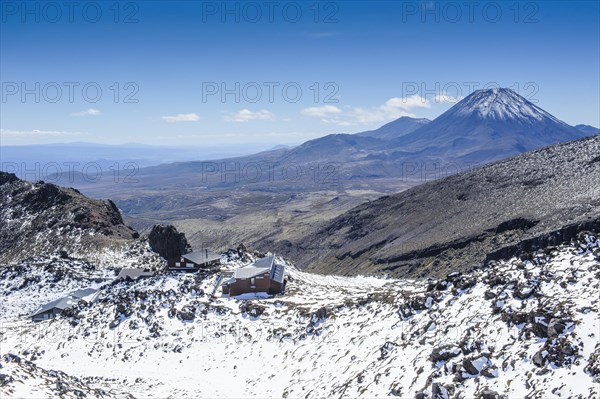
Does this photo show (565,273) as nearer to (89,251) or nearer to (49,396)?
(49,396)

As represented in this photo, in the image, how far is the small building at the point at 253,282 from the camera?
40.3 meters

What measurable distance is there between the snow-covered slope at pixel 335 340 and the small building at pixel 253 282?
147 centimetres

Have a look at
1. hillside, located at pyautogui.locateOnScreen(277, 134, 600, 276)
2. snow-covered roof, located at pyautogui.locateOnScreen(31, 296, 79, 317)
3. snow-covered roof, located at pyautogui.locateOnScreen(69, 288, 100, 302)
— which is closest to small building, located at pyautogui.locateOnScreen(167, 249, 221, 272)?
snow-covered roof, located at pyautogui.locateOnScreen(69, 288, 100, 302)

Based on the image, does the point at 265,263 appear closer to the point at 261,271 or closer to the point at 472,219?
the point at 261,271

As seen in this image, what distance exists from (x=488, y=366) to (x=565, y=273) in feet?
21.2

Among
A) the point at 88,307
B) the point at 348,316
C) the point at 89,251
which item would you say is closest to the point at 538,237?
the point at 348,316

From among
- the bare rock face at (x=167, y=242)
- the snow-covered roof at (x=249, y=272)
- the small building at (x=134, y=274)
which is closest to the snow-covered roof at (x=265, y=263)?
the snow-covered roof at (x=249, y=272)

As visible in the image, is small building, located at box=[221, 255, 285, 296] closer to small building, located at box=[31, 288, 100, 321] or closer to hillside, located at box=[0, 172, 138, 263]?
small building, located at box=[31, 288, 100, 321]

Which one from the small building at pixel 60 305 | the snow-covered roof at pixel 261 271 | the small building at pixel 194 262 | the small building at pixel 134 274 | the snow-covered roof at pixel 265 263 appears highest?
the snow-covered roof at pixel 265 263

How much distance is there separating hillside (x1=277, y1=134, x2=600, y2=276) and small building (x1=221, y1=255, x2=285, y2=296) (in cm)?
2010

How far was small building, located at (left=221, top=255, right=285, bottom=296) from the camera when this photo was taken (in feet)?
132

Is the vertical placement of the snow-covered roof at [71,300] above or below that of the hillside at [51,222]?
below

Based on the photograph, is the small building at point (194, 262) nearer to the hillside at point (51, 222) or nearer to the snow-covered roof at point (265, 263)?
the snow-covered roof at point (265, 263)

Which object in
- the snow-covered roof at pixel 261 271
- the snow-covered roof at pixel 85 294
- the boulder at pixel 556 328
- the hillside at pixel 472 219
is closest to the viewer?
the boulder at pixel 556 328
